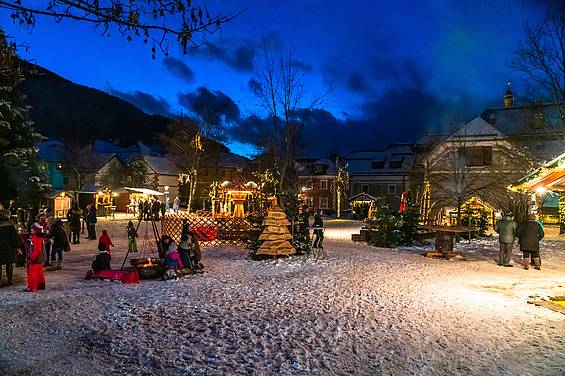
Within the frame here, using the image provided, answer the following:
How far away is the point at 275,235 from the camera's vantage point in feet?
50.8

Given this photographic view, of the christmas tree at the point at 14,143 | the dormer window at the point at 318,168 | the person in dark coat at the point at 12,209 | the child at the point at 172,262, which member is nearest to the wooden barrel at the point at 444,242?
the child at the point at 172,262

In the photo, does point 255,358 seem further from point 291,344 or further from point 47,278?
point 47,278

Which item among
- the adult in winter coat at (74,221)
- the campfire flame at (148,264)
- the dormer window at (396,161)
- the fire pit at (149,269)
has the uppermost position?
the dormer window at (396,161)

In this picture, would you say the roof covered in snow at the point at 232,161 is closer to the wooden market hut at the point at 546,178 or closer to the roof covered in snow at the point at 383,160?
the roof covered in snow at the point at 383,160

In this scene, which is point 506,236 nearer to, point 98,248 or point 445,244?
point 445,244

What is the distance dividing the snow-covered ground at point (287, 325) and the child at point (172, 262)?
47 centimetres

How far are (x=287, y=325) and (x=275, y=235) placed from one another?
8309 mm

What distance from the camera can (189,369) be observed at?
17.3 ft

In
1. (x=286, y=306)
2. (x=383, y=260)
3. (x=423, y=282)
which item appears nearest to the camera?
(x=286, y=306)

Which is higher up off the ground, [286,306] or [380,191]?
[380,191]

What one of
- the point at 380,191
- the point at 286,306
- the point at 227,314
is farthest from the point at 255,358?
the point at 380,191

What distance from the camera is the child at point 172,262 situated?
11.3 meters

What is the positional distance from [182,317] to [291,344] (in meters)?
2.38

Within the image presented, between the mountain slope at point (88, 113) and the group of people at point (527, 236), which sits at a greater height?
the mountain slope at point (88, 113)
